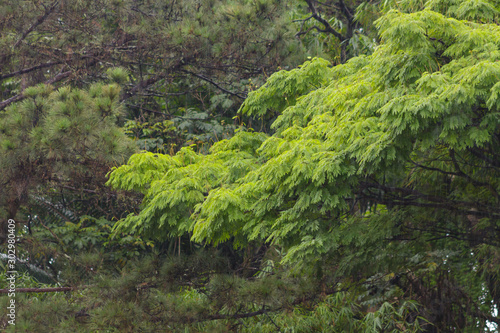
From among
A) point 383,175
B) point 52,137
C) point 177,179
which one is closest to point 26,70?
point 52,137

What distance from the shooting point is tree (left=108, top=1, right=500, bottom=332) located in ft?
14.7

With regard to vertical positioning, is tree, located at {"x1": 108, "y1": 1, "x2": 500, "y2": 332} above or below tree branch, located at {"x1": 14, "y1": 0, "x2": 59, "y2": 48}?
below

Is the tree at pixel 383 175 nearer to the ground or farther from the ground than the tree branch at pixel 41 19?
nearer to the ground

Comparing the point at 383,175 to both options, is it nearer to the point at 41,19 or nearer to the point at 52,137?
the point at 52,137

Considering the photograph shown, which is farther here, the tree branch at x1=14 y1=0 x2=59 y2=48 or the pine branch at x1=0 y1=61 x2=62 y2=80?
the pine branch at x1=0 y1=61 x2=62 y2=80

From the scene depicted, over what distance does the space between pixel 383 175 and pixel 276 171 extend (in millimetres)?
1147

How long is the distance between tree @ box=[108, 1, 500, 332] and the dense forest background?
0.07ft

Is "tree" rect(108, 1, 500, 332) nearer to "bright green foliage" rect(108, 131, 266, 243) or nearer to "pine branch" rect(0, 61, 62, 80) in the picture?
"bright green foliage" rect(108, 131, 266, 243)

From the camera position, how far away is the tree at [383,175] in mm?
4477

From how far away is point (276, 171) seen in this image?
5090 millimetres

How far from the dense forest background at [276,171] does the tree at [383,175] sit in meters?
0.02

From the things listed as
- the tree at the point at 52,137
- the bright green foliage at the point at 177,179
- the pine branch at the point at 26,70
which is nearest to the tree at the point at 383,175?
the bright green foliage at the point at 177,179

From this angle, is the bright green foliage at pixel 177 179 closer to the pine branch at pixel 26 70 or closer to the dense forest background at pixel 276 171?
the dense forest background at pixel 276 171

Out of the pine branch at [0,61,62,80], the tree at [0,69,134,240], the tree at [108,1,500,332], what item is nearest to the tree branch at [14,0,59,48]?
the pine branch at [0,61,62,80]
